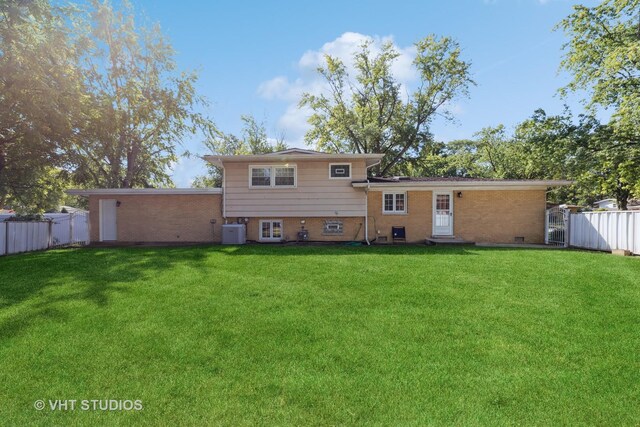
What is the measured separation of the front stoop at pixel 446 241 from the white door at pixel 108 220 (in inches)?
562

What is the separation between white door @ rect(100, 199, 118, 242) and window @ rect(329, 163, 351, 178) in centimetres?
1017

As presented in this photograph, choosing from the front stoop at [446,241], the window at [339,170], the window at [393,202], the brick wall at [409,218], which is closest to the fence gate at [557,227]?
the front stoop at [446,241]

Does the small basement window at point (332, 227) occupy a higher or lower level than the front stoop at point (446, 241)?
higher

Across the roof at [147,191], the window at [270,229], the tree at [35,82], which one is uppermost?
the tree at [35,82]

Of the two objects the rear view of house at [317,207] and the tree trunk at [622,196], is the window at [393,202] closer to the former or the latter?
the rear view of house at [317,207]

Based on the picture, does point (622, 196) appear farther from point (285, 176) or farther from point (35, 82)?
point (35, 82)

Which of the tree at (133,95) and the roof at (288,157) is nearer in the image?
the roof at (288,157)

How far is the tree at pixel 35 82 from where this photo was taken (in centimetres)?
1206

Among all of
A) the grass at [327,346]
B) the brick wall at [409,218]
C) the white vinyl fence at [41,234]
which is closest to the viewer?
the grass at [327,346]

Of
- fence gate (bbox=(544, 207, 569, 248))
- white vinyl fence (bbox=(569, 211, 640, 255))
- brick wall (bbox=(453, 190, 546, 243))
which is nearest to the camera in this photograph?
white vinyl fence (bbox=(569, 211, 640, 255))

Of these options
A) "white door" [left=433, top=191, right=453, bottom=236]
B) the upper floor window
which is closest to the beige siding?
the upper floor window

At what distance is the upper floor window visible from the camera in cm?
1521

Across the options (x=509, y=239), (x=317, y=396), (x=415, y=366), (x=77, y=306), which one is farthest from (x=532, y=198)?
(x=77, y=306)

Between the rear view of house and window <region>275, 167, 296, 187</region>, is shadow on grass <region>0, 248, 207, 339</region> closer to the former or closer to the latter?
the rear view of house
